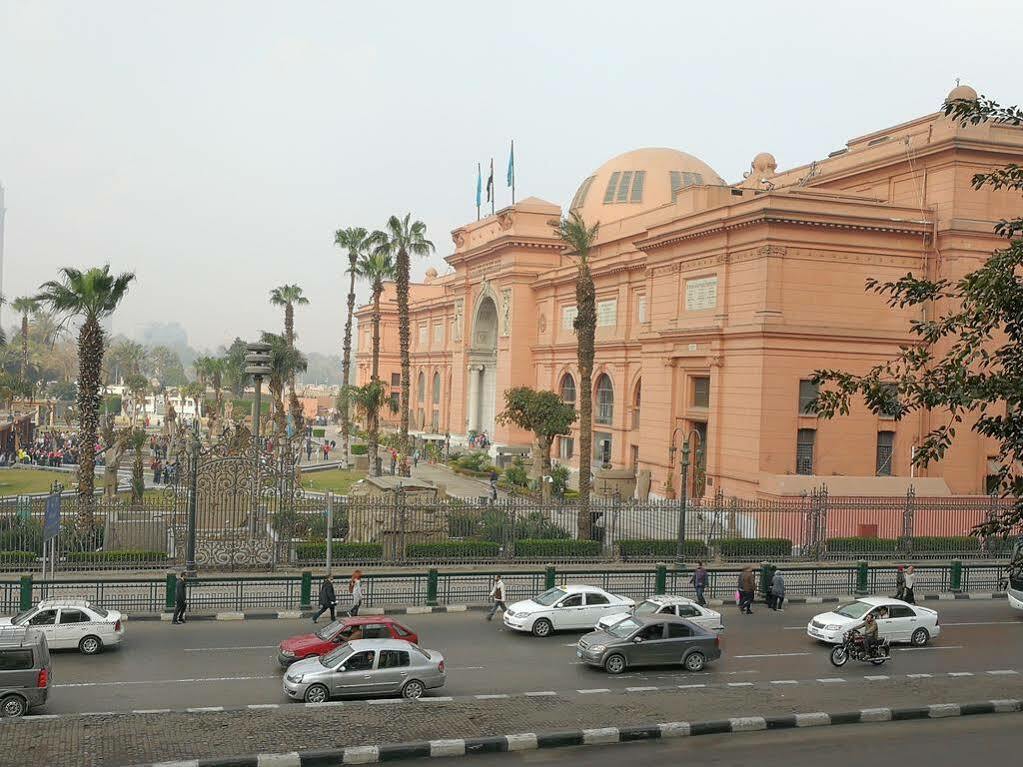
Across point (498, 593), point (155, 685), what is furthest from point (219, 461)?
point (155, 685)

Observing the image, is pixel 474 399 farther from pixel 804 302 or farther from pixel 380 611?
pixel 380 611

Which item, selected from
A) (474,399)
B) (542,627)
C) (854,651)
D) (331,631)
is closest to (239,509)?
(542,627)

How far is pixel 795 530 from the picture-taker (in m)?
32.4

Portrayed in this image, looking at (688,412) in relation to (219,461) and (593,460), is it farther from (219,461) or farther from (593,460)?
(219,461)

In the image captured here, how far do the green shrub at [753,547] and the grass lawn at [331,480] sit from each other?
20.5m

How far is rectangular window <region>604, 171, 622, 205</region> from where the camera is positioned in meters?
63.2

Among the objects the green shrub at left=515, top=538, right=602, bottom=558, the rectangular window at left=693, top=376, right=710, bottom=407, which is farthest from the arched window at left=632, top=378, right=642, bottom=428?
the green shrub at left=515, top=538, right=602, bottom=558

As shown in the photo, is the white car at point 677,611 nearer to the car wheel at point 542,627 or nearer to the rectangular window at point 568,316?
the car wheel at point 542,627

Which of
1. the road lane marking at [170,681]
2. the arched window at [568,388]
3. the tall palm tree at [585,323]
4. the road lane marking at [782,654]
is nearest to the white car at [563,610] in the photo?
the road lane marking at [782,654]

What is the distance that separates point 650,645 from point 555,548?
39.4ft

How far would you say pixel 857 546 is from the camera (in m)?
31.6

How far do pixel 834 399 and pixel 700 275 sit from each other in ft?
97.3

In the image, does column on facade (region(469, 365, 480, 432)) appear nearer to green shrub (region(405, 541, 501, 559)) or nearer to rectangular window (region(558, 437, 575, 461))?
rectangular window (region(558, 437, 575, 461))

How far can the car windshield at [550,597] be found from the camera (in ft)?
69.3
